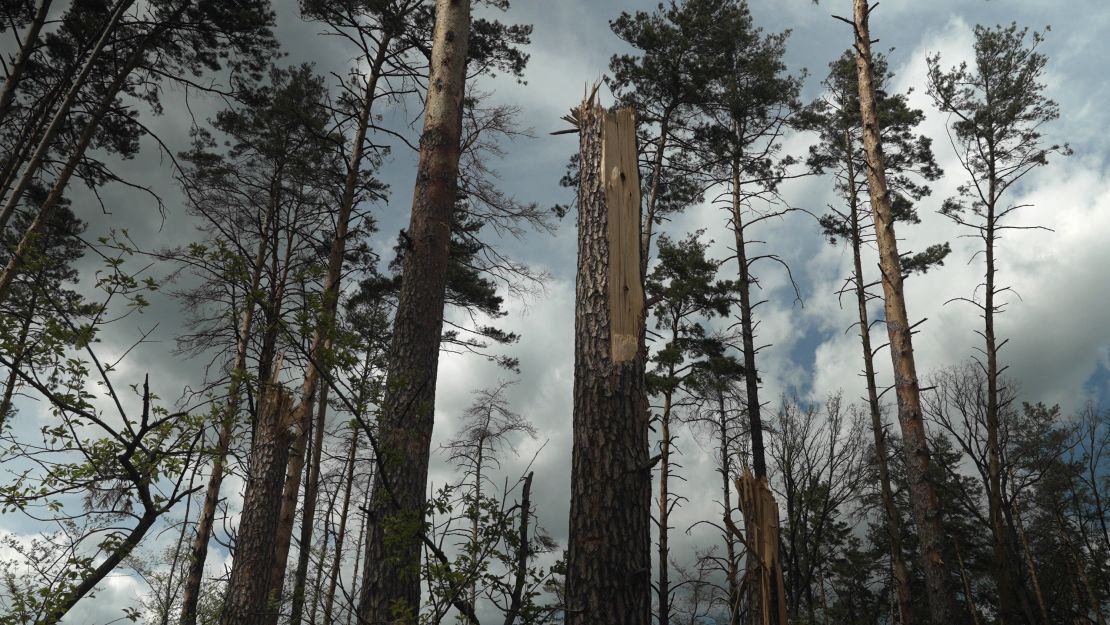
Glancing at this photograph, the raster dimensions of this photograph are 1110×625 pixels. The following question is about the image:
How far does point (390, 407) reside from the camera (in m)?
4.56

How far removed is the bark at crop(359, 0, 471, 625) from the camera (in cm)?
379

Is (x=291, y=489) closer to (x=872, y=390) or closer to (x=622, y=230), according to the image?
(x=622, y=230)

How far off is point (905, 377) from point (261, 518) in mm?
7947

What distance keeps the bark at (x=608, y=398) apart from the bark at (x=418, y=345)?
2.87ft

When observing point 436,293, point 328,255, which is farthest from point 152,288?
point 328,255

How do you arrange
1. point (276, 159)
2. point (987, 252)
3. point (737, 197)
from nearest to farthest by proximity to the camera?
point (276, 159)
point (987, 252)
point (737, 197)

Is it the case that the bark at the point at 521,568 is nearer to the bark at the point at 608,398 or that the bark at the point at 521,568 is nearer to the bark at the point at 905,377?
the bark at the point at 608,398

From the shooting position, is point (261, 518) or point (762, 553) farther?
point (261, 518)

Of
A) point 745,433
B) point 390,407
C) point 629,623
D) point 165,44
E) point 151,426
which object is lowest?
point 629,623

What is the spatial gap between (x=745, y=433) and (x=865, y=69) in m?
9.21

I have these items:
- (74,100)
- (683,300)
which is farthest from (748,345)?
(74,100)

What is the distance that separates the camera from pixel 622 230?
3.93 m

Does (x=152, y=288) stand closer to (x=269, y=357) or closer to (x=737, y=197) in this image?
(x=269, y=357)

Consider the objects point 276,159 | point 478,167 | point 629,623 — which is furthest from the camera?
point 276,159
